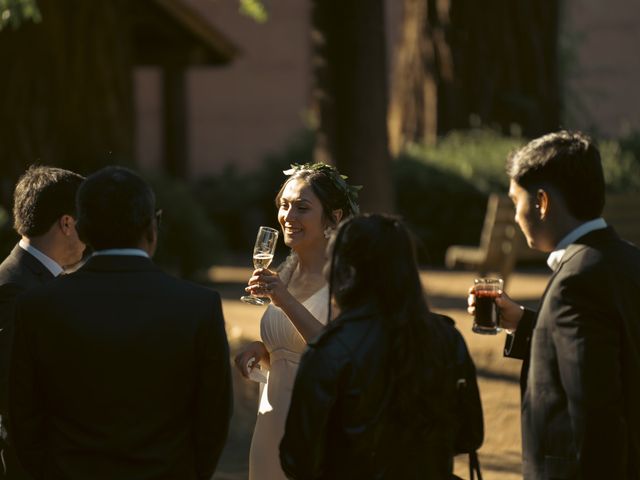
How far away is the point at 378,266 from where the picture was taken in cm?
350

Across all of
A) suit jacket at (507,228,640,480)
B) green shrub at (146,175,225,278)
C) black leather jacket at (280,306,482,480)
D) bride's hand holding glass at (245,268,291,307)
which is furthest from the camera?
green shrub at (146,175,225,278)

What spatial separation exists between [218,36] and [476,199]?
5325 mm

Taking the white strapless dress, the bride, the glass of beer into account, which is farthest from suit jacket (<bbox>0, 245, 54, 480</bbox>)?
the glass of beer

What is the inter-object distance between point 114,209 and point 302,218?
1.50 meters

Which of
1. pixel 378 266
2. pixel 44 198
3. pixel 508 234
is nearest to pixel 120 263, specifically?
pixel 378 266

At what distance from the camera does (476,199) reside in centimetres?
1802

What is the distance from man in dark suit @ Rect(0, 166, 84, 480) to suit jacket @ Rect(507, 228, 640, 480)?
1.67 m

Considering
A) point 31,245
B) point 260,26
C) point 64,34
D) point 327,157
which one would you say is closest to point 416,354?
point 31,245

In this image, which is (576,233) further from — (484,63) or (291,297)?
(484,63)

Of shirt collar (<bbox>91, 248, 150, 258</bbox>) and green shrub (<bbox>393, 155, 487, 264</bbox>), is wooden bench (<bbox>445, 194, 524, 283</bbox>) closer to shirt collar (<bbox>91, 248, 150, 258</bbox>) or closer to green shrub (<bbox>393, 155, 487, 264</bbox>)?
green shrub (<bbox>393, 155, 487, 264</bbox>)

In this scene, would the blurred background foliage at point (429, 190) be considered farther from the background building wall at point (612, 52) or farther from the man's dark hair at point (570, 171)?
the background building wall at point (612, 52)

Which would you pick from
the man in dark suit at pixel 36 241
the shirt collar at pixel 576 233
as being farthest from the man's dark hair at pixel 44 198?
the shirt collar at pixel 576 233

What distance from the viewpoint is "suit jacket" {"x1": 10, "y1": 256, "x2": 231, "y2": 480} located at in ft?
11.8

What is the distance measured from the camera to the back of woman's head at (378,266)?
138 inches
